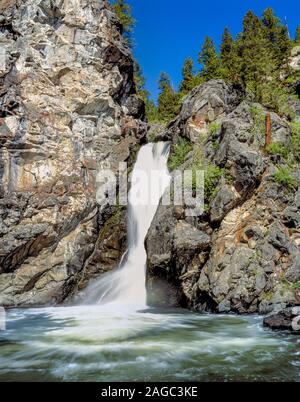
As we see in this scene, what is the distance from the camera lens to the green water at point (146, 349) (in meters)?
7.41

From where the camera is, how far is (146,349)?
9234 mm

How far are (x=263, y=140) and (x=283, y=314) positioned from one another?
845 centimetres

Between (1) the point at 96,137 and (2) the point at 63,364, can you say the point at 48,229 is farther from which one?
(2) the point at 63,364

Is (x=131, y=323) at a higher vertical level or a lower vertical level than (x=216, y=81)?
lower

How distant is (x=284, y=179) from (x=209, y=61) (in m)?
23.5

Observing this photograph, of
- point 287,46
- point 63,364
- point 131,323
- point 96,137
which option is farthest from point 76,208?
point 287,46

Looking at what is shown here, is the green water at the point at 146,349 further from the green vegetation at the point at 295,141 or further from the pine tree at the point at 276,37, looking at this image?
the pine tree at the point at 276,37

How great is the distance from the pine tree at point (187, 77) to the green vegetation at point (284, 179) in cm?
2454

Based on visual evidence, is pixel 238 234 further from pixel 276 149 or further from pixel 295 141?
pixel 295 141

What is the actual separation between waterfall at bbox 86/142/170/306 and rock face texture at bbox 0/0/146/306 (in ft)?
2.34

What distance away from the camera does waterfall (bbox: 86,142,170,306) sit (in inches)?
696

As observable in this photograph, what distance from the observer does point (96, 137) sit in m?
23.0
